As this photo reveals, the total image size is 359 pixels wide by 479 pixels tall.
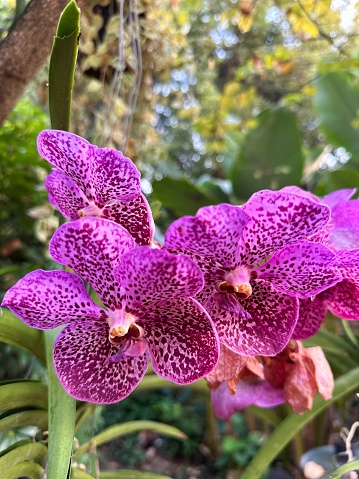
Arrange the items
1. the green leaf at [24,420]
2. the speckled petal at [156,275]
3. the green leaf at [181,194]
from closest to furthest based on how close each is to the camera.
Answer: the speckled petal at [156,275], the green leaf at [24,420], the green leaf at [181,194]

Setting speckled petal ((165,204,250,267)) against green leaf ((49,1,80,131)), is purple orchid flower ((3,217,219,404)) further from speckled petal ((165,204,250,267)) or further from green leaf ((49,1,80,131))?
green leaf ((49,1,80,131))

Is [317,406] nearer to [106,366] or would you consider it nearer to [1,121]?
[106,366]

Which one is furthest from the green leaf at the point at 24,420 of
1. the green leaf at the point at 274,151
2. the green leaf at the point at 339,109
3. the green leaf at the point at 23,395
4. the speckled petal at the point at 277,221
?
the green leaf at the point at 339,109

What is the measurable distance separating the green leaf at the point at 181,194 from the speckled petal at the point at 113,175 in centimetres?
52

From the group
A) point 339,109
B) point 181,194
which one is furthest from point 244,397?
point 339,109

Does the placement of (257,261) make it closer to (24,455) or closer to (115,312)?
(115,312)

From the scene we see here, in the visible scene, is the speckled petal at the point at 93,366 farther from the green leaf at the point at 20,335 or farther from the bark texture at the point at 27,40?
the bark texture at the point at 27,40

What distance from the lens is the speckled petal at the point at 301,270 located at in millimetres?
219

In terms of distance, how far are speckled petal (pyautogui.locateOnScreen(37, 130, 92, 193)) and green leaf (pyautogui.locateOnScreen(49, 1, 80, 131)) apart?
7 cm

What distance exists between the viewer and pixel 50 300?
22cm

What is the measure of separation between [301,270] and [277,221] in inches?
1.2

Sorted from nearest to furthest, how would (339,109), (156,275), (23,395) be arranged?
(156,275) < (23,395) < (339,109)

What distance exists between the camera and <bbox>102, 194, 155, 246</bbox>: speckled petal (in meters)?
0.24

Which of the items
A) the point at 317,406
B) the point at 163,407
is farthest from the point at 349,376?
the point at 163,407
